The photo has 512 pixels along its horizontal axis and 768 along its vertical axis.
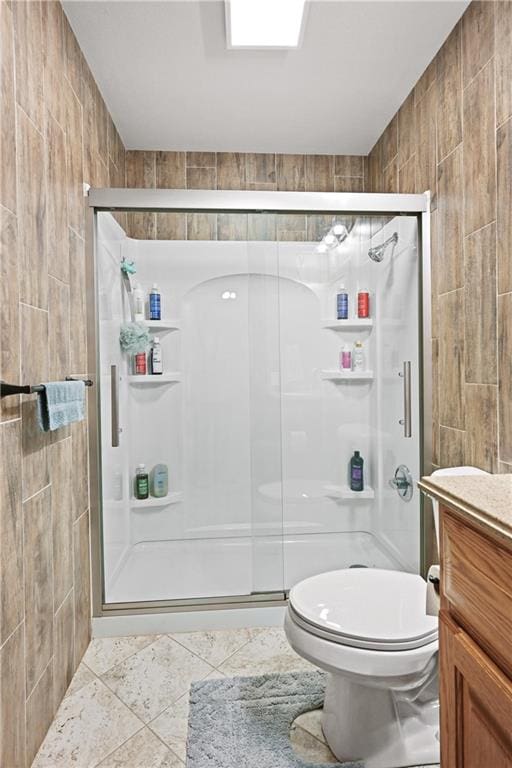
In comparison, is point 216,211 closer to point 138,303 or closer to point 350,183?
point 138,303

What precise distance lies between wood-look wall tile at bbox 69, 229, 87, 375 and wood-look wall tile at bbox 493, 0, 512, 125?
1.57m

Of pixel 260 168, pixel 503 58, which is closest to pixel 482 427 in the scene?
pixel 503 58

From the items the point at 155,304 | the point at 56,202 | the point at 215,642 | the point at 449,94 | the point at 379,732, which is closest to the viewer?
the point at 379,732

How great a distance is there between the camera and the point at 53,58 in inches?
64.1

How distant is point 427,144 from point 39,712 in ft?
8.48

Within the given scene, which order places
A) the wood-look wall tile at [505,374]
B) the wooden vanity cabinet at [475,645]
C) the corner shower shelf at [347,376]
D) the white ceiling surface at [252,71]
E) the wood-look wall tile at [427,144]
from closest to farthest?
the wooden vanity cabinet at [475,645] < the wood-look wall tile at [505,374] < the white ceiling surface at [252,71] < the wood-look wall tile at [427,144] < the corner shower shelf at [347,376]

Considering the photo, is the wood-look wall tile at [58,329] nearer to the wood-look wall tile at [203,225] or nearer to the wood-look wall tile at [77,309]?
the wood-look wall tile at [77,309]

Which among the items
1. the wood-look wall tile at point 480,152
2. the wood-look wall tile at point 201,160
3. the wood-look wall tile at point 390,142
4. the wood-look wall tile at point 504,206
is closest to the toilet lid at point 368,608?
the wood-look wall tile at point 504,206

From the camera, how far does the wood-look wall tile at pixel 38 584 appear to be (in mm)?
1362

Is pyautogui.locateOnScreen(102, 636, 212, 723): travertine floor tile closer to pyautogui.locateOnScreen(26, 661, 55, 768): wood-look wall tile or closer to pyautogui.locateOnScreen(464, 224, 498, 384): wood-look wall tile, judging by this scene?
pyautogui.locateOnScreen(26, 661, 55, 768): wood-look wall tile

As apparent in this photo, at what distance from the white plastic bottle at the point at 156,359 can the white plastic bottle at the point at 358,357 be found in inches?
38.8

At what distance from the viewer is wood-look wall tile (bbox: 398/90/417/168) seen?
227 cm

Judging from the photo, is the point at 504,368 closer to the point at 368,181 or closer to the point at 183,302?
the point at 183,302

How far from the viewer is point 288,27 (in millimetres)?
1746
